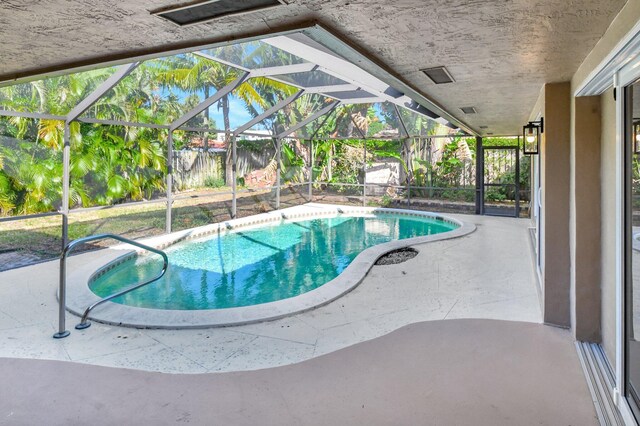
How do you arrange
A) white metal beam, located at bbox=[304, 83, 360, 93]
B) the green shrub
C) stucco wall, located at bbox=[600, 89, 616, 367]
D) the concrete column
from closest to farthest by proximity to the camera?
stucco wall, located at bbox=[600, 89, 616, 367] < the concrete column < white metal beam, located at bbox=[304, 83, 360, 93] < the green shrub

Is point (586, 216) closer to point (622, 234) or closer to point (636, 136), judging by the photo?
point (622, 234)

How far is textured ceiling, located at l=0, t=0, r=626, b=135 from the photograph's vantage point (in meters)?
2.01

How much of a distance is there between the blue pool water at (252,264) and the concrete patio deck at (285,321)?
3.88 feet

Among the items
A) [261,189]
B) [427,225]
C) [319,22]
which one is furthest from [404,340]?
[261,189]

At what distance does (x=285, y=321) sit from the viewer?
13.3 feet

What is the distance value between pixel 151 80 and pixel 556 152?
7482 millimetres

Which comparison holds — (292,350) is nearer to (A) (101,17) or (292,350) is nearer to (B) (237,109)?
(A) (101,17)

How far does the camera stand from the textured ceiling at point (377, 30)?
2.01 metres

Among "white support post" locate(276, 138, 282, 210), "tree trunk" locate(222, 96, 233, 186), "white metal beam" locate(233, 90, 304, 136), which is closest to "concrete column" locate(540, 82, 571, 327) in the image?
"white metal beam" locate(233, 90, 304, 136)

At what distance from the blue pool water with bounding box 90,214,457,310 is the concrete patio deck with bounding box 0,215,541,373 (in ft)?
3.88

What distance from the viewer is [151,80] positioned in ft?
27.1

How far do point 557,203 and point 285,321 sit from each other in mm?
2785

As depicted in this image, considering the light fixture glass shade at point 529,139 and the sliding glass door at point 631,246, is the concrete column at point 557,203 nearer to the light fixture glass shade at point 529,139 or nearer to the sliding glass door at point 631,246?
the light fixture glass shade at point 529,139

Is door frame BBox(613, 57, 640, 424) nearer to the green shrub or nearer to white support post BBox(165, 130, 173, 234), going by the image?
white support post BBox(165, 130, 173, 234)
